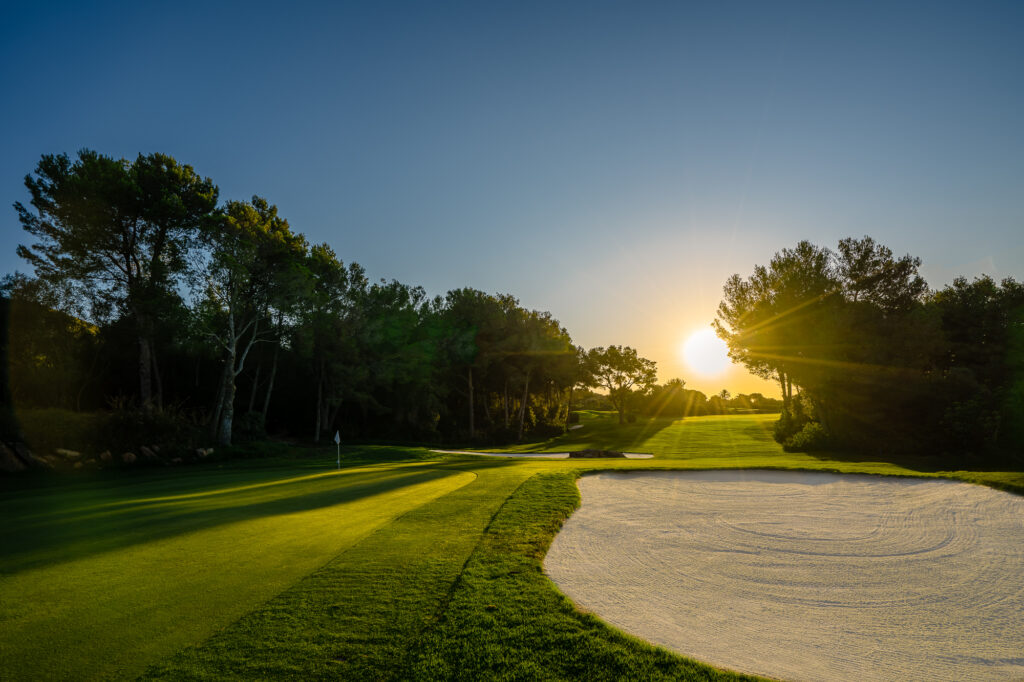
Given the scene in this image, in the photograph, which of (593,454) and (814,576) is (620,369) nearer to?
(593,454)

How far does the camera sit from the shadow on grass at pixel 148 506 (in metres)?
6.49

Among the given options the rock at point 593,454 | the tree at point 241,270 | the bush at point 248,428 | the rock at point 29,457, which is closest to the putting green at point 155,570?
the rock at point 29,457

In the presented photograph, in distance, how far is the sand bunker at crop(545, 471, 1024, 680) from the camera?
14.7 ft

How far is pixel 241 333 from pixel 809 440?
31.7 meters

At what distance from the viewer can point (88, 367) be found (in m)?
30.9

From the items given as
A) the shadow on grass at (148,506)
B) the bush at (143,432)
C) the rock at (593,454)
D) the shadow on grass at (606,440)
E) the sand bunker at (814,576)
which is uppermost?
the bush at (143,432)

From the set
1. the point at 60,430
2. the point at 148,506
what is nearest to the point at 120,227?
the point at 60,430

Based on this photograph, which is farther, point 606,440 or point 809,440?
point 606,440

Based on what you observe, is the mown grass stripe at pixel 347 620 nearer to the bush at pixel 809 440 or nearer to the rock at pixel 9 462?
the rock at pixel 9 462

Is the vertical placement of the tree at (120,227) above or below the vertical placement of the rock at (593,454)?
above

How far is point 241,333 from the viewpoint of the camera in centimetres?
2467

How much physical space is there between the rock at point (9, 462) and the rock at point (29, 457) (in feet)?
0.54

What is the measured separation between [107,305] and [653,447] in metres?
32.2

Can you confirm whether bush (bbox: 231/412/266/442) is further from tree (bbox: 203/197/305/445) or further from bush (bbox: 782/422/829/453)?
bush (bbox: 782/422/829/453)
